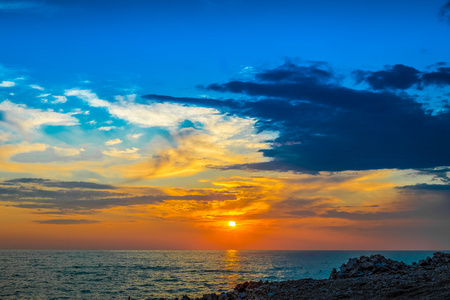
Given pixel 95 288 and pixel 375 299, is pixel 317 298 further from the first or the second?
pixel 95 288

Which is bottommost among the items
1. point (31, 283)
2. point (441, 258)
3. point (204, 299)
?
point (31, 283)

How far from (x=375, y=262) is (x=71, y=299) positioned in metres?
37.2

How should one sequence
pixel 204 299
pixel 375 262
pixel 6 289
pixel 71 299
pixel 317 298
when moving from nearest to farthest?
pixel 317 298 < pixel 375 262 < pixel 204 299 < pixel 71 299 < pixel 6 289

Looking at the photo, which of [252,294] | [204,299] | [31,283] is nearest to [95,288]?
[31,283]

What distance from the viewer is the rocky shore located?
18.6 m

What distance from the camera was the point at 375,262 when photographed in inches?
1039

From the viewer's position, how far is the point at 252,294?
81.7ft

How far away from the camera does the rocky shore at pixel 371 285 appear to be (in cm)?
1856

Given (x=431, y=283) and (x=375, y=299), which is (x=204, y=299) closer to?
(x=375, y=299)

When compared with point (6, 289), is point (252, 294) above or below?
above

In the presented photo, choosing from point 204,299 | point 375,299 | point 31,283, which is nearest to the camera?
point 375,299

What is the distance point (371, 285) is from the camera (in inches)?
827

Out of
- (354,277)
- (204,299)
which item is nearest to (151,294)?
(204,299)

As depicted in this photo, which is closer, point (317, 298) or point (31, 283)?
point (317, 298)
